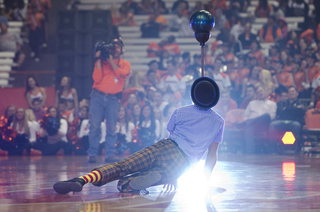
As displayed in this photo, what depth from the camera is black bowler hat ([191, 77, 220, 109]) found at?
14.0 ft

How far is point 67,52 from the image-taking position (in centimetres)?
1163

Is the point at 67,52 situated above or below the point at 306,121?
above

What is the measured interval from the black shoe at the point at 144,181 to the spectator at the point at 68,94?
6980 mm

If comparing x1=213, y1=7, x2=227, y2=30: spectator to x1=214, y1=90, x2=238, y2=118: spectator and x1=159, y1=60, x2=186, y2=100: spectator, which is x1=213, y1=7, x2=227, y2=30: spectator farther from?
x1=214, y1=90, x2=238, y2=118: spectator

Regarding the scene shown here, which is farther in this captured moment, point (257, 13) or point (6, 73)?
point (257, 13)

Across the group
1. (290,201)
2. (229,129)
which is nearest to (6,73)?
(229,129)

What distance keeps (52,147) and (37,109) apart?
127 centimetres

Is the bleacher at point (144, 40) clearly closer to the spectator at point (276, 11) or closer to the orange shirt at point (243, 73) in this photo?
the spectator at point (276, 11)

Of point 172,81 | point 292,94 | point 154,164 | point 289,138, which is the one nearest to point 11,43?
point 172,81

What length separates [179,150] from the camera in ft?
14.4

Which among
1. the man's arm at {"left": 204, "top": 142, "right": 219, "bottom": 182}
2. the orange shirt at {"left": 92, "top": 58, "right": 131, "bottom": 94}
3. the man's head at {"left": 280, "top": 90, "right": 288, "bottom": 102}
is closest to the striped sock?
the man's arm at {"left": 204, "top": 142, "right": 219, "bottom": 182}

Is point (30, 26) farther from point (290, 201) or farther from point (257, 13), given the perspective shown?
point (290, 201)

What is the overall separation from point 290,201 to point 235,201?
429 mm

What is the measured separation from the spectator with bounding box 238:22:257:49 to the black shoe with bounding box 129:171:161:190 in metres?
9.54
